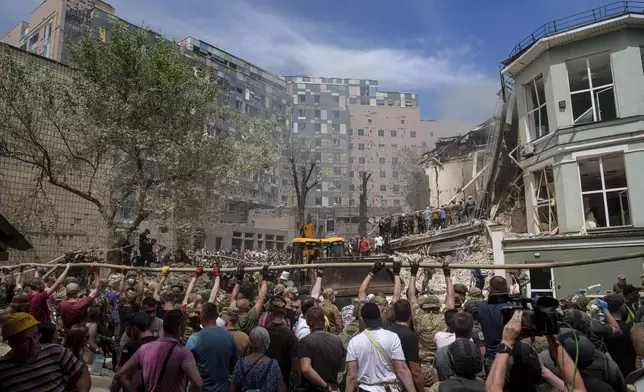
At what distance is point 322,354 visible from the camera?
459cm

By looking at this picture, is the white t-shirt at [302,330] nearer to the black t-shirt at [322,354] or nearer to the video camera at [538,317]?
the black t-shirt at [322,354]

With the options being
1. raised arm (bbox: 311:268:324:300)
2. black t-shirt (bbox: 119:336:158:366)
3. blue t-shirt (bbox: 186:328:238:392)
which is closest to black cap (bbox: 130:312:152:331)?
black t-shirt (bbox: 119:336:158:366)

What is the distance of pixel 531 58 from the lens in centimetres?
2073

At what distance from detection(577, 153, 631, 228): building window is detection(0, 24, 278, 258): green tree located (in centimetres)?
1594

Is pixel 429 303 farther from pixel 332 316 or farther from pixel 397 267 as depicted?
pixel 332 316

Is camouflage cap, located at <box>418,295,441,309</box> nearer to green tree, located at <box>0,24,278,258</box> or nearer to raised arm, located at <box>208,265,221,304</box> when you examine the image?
raised arm, located at <box>208,265,221,304</box>

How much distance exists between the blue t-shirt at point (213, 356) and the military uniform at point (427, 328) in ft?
8.24

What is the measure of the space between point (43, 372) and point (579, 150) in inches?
793

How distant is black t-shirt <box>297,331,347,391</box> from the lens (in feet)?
14.9

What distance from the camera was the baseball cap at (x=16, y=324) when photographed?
3.20 metres

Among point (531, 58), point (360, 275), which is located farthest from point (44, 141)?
point (531, 58)

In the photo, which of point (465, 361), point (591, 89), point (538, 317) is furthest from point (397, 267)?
point (591, 89)

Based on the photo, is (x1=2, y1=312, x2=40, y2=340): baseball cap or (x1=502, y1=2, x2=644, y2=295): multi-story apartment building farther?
(x1=502, y1=2, x2=644, y2=295): multi-story apartment building

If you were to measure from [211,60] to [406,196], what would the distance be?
146 ft
